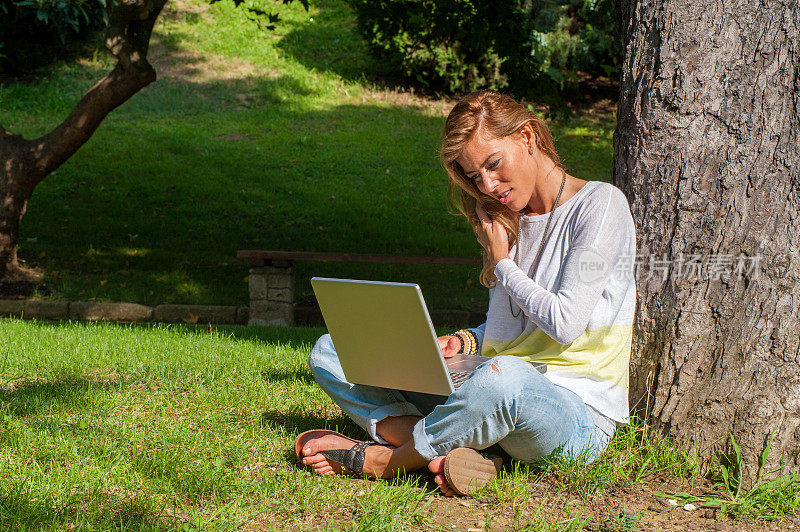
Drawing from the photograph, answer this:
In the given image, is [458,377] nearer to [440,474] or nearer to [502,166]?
[440,474]

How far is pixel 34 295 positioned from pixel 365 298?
6.76 meters

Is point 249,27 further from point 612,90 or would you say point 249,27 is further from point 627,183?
point 627,183

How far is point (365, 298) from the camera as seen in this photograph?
8.84ft

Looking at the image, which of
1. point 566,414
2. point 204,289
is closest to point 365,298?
point 566,414

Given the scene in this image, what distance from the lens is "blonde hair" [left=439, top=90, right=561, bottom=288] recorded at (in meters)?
2.90

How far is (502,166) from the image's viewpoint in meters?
2.91

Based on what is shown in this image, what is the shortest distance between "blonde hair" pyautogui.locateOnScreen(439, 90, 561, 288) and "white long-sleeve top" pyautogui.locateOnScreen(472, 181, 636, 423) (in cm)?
10

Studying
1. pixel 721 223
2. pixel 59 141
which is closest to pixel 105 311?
pixel 59 141

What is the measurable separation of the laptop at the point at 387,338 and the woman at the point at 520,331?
0.47ft

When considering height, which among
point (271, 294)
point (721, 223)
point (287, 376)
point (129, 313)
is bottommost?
point (129, 313)

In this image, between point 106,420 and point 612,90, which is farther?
point 612,90

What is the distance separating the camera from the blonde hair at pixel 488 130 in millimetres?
2896

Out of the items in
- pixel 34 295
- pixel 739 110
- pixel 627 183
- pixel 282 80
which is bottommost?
pixel 34 295

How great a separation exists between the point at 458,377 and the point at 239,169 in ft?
35.2
